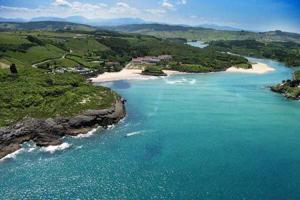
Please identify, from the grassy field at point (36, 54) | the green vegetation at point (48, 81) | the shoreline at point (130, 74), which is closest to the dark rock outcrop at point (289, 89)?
the shoreline at point (130, 74)

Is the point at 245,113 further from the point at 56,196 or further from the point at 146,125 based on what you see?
the point at 56,196

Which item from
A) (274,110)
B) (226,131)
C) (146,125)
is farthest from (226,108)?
(146,125)

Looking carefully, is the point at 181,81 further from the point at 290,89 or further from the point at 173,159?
the point at 173,159

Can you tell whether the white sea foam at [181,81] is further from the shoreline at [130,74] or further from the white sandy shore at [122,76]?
the white sandy shore at [122,76]

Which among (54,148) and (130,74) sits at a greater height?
(54,148)

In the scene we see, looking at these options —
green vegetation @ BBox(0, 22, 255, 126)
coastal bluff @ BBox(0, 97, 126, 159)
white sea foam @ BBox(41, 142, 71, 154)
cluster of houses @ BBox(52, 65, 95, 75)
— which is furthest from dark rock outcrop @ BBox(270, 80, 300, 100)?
white sea foam @ BBox(41, 142, 71, 154)

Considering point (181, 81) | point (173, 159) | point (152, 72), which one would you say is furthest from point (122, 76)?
point (173, 159)

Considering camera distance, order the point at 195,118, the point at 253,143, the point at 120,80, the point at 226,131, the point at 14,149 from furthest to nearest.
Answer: the point at 120,80 → the point at 195,118 → the point at 226,131 → the point at 253,143 → the point at 14,149
